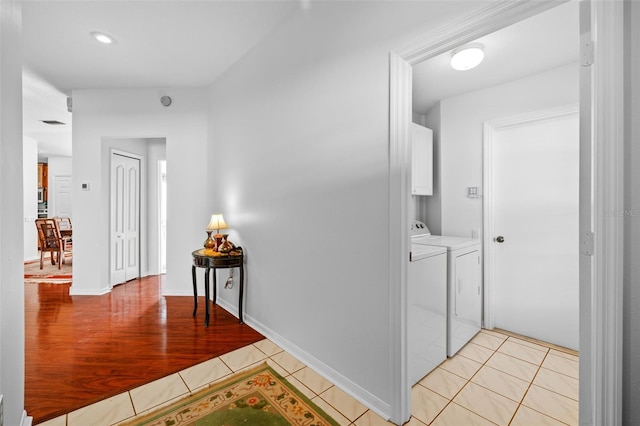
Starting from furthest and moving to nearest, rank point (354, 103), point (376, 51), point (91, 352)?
point (91, 352) → point (354, 103) → point (376, 51)

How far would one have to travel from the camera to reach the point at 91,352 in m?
2.41

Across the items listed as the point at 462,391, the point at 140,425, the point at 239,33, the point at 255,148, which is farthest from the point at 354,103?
the point at 140,425

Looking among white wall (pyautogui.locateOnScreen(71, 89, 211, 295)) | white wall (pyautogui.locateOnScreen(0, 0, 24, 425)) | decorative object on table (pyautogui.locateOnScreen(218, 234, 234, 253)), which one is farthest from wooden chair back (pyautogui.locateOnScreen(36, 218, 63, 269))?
white wall (pyautogui.locateOnScreen(0, 0, 24, 425))

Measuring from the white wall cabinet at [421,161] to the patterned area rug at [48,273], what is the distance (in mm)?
5597

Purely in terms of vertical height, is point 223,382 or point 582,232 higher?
point 582,232

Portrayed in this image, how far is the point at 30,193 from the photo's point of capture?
6.42m

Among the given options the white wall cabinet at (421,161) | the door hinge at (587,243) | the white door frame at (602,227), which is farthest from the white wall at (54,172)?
the door hinge at (587,243)

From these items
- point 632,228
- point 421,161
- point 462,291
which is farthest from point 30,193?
point 632,228

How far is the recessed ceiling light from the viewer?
276 centimetres

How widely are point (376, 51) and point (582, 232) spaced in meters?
1.39

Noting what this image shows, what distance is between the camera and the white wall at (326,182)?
68.0 inches

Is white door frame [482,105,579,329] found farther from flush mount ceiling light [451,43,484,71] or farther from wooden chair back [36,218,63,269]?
wooden chair back [36,218,63,269]

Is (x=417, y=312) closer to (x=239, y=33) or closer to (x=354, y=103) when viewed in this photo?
(x=354, y=103)

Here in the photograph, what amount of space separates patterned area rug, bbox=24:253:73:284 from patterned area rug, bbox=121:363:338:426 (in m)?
4.39
